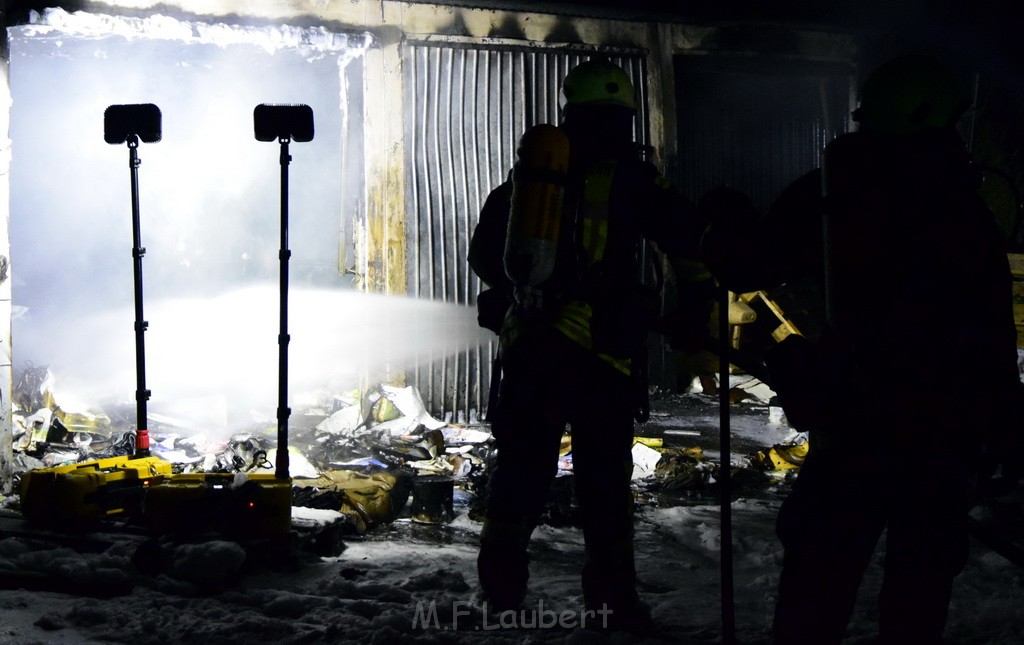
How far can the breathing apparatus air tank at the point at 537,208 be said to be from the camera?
10.3ft

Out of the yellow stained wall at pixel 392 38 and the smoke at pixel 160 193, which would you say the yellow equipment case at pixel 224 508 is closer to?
the yellow stained wall at pixel 392 38

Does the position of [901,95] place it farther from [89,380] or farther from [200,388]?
[89,380]

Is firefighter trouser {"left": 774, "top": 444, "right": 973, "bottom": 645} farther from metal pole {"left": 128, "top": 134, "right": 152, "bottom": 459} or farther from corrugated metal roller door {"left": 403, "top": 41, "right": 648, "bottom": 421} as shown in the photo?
corrugated metal roller door {"left": 403, "top": 41, "right": 648, "bottom": 421}

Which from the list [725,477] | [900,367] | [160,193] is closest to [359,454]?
[725,477]

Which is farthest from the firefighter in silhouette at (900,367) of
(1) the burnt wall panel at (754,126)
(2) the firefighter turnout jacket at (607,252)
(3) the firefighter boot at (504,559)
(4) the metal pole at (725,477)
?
(1) the burnt wall panel at (754,126)

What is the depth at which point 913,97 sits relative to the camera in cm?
230

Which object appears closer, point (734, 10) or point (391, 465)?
point (391, 465)

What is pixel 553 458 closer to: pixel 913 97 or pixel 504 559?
pixel 504 559

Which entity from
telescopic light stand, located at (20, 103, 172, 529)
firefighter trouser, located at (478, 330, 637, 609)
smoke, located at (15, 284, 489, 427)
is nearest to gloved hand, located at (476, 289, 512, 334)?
firefighter trouser, located at (478, 330, 637, 609)

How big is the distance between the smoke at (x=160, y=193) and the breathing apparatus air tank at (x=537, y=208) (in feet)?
31.9

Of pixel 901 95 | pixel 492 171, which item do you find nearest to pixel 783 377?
pixel 901 95

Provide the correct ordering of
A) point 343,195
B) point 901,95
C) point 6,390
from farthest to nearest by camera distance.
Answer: point 343,195, point 6,390, point 901,95

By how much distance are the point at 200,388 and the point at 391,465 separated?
439 cm

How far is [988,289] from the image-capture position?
2.32 m
